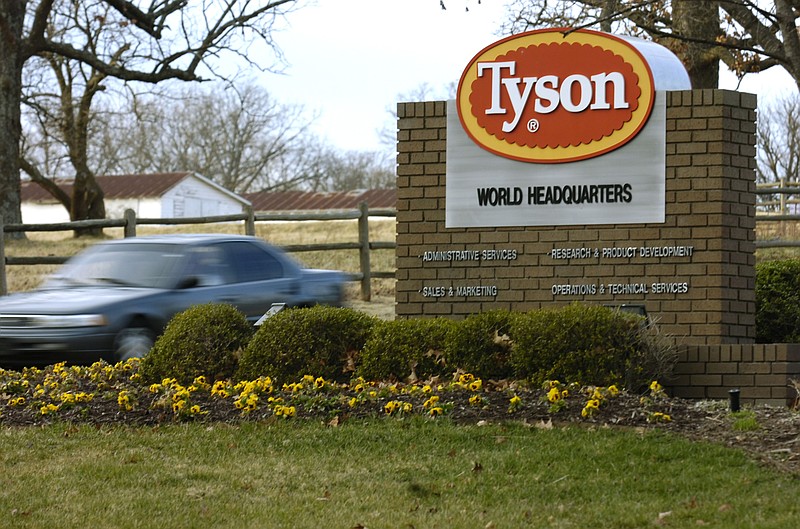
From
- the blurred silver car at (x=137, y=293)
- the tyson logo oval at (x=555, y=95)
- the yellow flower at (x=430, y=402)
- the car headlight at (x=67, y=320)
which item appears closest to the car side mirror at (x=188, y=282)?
the blurred silver car at (x=137, y=293)

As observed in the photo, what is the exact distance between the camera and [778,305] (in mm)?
10711

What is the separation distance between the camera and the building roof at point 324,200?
59.4 m

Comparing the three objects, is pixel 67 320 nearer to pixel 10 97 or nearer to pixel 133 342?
pixel 133 342

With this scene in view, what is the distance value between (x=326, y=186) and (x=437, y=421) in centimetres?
7555

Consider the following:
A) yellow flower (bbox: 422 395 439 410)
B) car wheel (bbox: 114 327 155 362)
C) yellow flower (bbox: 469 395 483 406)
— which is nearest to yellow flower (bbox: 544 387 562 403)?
yellow flower (bbox: 469 395 483 406)

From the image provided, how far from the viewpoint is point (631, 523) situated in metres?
5.34

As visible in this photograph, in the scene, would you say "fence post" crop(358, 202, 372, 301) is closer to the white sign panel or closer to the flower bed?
the white sign panel

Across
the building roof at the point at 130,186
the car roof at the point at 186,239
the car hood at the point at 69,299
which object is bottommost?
the car hood at the point at 69,299

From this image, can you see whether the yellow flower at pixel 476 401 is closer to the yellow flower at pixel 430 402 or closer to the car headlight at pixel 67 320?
the yellow flower at pixel 430 402

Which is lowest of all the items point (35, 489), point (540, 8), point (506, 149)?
point (35, 489)

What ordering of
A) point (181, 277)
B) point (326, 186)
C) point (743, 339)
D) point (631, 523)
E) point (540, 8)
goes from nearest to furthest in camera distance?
point (631, 523)
point (743, 339)
point (181, 277)
point (540, 8)
point (326, 186)

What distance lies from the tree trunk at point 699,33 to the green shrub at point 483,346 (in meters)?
10.9

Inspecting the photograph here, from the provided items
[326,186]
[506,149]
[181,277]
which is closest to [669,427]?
[506,149]

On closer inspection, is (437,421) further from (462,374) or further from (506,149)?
(506,149)
